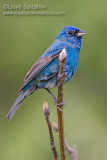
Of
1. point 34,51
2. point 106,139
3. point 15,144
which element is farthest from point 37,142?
A: point 34,51

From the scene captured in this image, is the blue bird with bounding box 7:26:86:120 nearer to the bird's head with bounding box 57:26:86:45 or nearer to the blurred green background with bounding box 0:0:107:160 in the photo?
the bird's head with bounding box 57:26:86:45

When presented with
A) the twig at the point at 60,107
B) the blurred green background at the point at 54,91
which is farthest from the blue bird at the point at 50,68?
the twig at the point at 60,107

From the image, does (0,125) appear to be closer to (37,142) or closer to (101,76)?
(37,142)

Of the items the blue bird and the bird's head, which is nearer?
the blue bird

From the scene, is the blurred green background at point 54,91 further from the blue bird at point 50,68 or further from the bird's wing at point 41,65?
the bird's wing at point 41,65

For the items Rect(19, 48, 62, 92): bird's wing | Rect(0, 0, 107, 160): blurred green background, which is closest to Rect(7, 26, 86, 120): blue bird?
Rect(19, 48, 62, 92): bird's wing

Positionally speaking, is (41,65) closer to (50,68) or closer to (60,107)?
(50,68)
